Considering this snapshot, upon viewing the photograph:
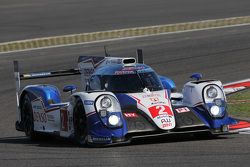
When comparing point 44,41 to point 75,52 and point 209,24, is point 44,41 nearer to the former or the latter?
point 75,52

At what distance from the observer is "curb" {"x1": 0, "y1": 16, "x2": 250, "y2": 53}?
26375 millimetres

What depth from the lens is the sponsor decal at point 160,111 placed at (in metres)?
11.3

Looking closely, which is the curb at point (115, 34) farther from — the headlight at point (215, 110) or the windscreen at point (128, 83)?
the headlight at point (215, 110)

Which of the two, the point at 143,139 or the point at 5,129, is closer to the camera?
the point at 143,139

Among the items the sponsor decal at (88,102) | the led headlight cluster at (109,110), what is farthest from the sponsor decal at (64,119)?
the led headlight cluster at (109,110)

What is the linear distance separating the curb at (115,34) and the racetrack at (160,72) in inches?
33.4

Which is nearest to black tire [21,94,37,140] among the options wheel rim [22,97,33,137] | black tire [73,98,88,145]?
wheel rim [22,97,33,137]

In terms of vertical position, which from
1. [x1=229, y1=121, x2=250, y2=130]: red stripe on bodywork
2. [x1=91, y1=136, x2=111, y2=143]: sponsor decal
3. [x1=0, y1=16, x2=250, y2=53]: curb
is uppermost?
[x1=0, y1=16, x2=250, y2=53]: curb

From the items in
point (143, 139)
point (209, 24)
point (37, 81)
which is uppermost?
point (209, 24)

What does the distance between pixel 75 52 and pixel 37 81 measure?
3909 millimetres

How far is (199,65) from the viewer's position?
70.1ft

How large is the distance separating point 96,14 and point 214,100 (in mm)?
22350

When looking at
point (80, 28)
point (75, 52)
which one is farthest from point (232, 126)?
point (80, 28)

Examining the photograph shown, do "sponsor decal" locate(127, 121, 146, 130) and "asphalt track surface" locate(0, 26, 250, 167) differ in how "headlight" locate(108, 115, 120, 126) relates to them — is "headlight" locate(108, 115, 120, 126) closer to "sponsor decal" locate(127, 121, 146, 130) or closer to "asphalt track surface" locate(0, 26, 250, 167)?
"sponsor decal" locate(127, 121, 146, 130)
